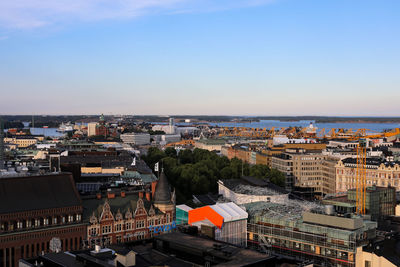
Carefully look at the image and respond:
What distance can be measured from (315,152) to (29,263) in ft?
395

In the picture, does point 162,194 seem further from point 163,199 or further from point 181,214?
point 181,214

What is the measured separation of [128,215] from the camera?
68.5 meters

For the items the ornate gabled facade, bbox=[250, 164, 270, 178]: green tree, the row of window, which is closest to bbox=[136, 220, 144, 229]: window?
the ornate gabled facade

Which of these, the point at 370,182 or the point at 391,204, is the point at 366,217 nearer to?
the point at 391,204

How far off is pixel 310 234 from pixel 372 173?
2915 inches

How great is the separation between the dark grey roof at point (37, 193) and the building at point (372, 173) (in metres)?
80.3

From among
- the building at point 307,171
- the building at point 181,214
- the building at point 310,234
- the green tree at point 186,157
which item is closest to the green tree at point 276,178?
the building at point 307,171

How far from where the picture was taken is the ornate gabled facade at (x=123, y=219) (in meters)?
65.8

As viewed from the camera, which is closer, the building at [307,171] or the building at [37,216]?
the building at [37,216]

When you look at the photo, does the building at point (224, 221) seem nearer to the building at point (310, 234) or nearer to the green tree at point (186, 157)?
the building at point (310, 234)

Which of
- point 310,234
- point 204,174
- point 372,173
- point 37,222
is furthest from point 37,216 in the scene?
point 372,173

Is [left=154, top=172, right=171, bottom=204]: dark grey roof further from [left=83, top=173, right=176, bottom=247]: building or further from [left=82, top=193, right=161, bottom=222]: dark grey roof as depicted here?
[left=82, top=193, right=161, bottom=222]: dark grey roof

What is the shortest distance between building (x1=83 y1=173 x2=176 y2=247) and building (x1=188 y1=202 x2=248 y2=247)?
7.96 metres

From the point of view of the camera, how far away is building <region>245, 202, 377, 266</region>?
5600 centimetres
